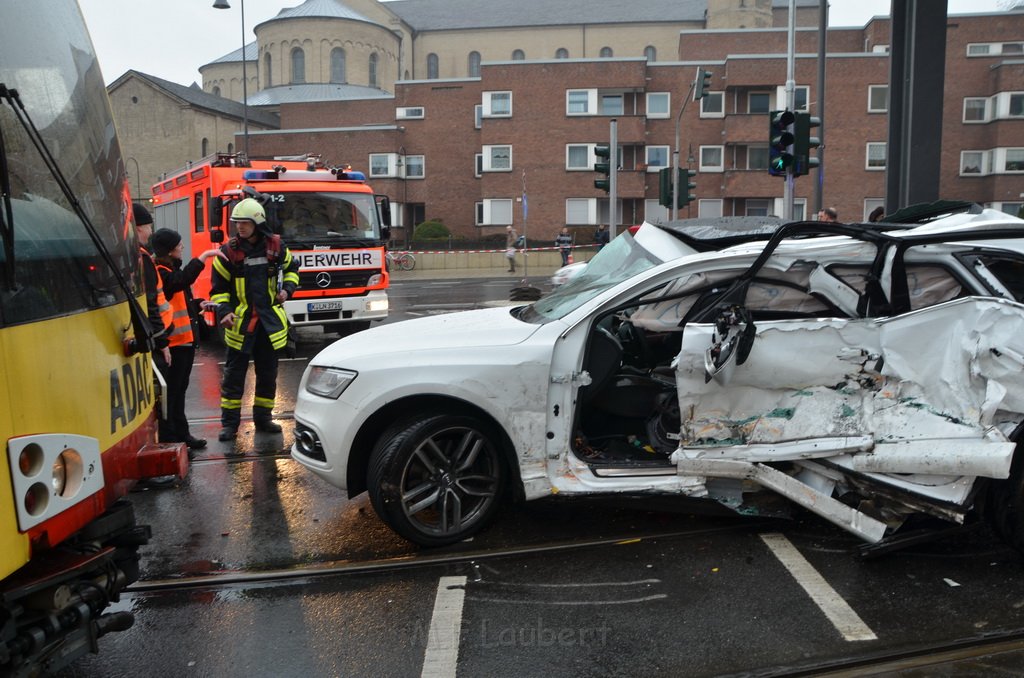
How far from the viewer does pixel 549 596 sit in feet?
13.4

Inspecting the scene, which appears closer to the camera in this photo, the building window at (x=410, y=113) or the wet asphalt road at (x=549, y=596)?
the wet asphalt road at (x=549, y=596)

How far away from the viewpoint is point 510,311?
5562 mm

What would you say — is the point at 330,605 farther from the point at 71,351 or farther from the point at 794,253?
the point at 794,253

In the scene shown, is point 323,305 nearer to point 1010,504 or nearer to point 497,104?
point 1010,504

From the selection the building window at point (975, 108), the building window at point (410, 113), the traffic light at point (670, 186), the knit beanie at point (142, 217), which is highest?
the building window at point (410, 113)

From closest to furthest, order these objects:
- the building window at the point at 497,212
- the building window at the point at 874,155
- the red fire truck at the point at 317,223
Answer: the red fire truck at the point at 317,223, the building window at the point at 874,155, the building window at the point at 497,212

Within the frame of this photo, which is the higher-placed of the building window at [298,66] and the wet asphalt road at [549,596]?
the building window at [298,66]

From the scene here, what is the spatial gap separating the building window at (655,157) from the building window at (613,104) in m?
2.45

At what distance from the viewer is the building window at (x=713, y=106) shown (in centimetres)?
4472

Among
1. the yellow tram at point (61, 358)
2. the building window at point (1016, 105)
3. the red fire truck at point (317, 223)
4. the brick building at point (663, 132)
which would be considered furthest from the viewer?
the brick building at point (663, 132)

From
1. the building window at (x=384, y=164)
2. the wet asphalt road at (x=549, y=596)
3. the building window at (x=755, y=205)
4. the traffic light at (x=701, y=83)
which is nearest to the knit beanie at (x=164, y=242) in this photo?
the wet asphalt road at (x=549, y=596)

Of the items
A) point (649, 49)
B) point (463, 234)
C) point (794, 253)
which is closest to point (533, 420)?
point (794, 253)

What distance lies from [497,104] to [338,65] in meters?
20.3

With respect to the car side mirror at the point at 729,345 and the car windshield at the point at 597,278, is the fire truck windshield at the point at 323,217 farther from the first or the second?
the car side mirror at the point at 729,345
